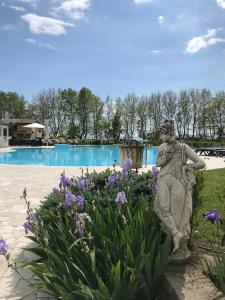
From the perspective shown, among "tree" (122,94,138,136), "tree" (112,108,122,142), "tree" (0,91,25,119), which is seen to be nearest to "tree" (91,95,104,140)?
"tree" (112,108,122,142)

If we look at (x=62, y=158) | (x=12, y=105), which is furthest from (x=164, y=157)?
(x=12, y=105)

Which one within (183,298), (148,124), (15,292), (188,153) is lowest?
(15,292)

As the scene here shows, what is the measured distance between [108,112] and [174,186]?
1933 inches

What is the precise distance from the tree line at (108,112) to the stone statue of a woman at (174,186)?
44103mm

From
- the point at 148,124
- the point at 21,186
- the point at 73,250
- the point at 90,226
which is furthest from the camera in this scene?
the point at 148,124

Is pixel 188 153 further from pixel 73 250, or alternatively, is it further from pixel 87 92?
pixel 87 92

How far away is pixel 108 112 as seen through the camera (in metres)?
51.2

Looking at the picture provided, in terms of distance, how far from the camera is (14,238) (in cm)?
450

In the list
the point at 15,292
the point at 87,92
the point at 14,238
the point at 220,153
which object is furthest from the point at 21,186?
the point at 87,92

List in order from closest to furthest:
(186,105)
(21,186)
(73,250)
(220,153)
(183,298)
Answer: (183,298)
(73,250)
(21,186)
(220,153)
(186,105)

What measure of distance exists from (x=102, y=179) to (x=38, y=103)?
160 feet

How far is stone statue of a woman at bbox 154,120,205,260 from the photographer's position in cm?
256

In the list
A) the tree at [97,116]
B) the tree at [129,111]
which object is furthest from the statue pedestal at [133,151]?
the tree at [129,111]

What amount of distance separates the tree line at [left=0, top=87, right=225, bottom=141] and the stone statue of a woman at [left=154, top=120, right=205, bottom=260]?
44.1 meters
